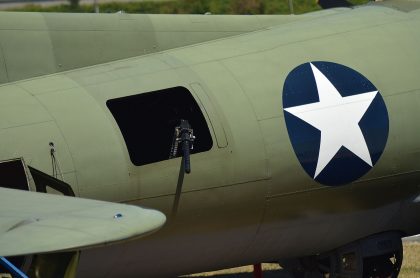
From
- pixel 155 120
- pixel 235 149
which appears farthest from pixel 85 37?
pixel 235 149

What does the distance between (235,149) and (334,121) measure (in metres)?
1.25

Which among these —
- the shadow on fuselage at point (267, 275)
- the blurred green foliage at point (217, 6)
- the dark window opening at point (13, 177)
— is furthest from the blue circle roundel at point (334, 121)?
the blurred green foliage at point (217, 6)

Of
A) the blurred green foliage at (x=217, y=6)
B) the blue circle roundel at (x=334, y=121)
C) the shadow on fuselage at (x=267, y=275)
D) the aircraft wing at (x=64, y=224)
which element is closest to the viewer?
the aircraft wing at (x=64, y=224)

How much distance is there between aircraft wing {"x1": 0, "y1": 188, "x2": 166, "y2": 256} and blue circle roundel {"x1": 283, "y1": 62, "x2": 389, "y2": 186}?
14.3ft

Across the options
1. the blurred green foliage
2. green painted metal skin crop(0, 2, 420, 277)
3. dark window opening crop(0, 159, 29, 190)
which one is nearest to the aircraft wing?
green painted metal skin crop(0, 2, 420, 277)

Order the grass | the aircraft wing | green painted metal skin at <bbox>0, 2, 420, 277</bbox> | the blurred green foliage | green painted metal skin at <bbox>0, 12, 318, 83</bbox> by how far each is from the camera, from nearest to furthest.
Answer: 1. the aircraft wing
2. green painted metal skin at <bbox>0, 2, 420, 277</bbox>
3. green painted metal skin at <bbox>0, 12, 318, 83</bbox>
4. the grass
5. the blurred green foliage

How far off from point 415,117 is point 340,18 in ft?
5.26

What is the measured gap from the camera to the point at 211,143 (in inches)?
458

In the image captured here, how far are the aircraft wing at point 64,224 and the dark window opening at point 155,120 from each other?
3.09 metres

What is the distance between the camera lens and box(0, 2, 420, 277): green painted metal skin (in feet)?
36.3

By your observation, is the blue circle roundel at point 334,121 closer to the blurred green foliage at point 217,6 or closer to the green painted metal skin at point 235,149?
the green painted metal skin at point 235,149

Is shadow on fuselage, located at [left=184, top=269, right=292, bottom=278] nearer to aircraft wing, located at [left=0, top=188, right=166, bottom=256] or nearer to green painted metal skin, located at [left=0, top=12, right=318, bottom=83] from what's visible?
green painted metal skin, located at [left=0, top=12, right=318, bottom=83]

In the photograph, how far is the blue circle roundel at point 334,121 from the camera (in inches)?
478

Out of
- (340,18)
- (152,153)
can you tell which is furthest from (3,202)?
(340,18)
